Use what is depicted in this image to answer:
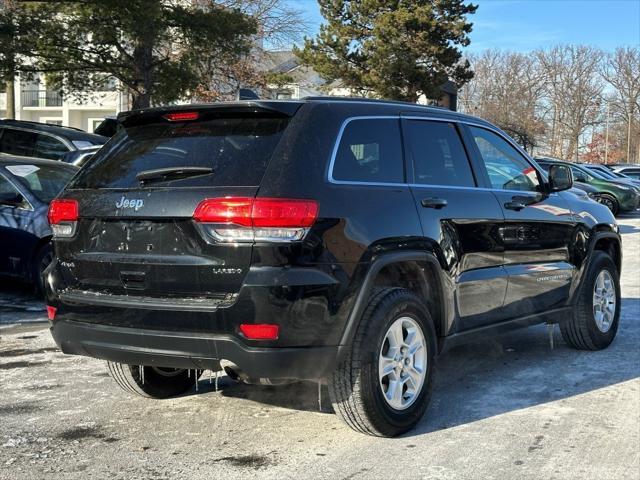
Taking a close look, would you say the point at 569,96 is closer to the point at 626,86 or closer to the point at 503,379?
the point at 626,86

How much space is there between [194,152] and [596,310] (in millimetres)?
3930

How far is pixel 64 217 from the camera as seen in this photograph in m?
4.20

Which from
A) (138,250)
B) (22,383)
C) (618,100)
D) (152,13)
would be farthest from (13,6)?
(618,100)

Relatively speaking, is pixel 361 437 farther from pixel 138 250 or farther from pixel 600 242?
pixel 600 242

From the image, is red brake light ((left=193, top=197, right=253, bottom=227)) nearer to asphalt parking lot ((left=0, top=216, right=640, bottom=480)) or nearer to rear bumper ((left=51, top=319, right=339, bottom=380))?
rear bumper ((left=51, top=319, right=339, bottom=380))

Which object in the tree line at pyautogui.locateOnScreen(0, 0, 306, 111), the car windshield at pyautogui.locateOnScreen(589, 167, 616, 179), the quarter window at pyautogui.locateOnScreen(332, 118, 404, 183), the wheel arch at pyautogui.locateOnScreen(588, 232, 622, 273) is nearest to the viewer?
the quarter window at pyautogui.locateOnScreen(332, 118, 404, 183)

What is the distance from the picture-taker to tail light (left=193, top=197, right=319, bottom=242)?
139 inches

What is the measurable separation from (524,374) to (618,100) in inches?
3235

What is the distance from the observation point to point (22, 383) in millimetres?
5242

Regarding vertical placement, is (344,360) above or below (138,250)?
below

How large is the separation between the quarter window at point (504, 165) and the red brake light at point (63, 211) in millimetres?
2734

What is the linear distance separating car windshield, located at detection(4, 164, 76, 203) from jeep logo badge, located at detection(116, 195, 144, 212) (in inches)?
187

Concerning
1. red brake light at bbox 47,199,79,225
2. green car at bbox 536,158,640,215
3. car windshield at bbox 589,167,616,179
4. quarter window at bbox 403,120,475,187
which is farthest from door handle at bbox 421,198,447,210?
car windshield at bbox 589,167,616,179

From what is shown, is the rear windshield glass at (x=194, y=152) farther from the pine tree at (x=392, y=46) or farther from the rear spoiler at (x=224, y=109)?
the pine tree at (x=392, y=46)
